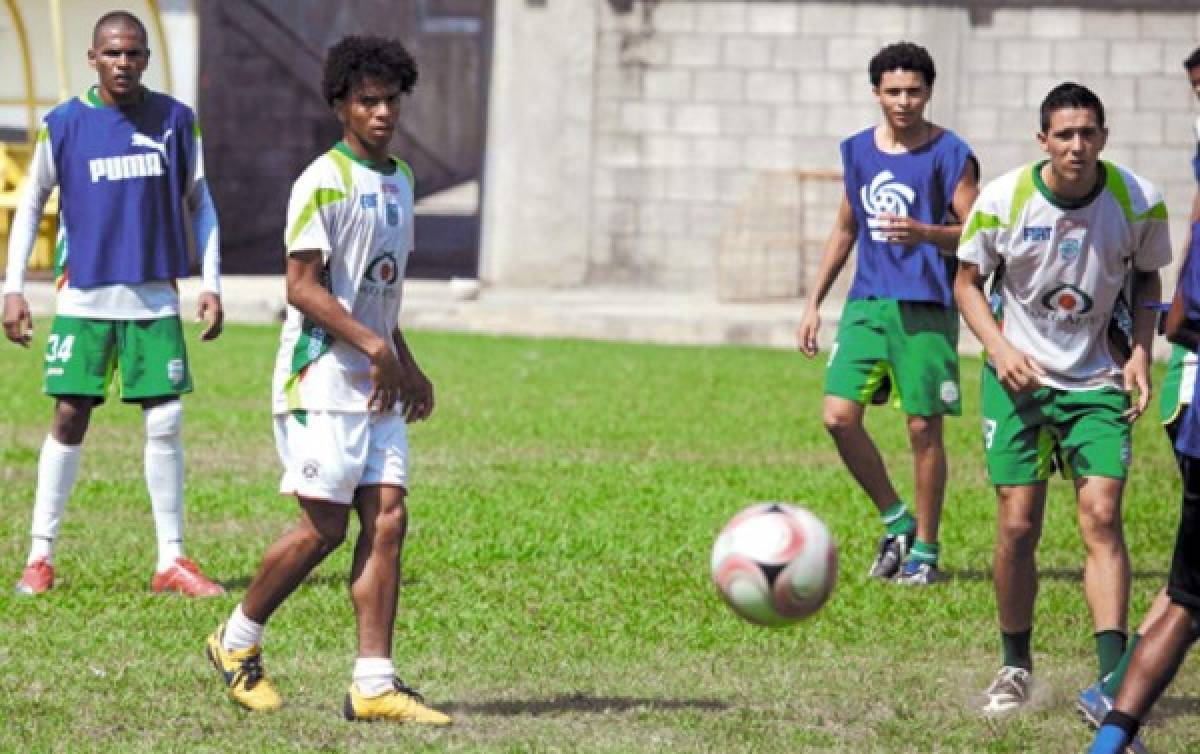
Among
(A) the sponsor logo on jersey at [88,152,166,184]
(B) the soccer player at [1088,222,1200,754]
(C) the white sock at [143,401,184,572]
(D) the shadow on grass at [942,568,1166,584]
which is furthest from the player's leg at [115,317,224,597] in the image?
(B) the soccer player at [1088,222,1200,754]

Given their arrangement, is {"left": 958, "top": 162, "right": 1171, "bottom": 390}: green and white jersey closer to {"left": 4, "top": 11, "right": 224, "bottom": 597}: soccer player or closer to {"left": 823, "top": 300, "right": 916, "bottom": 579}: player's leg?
{"left": 823, "top": 300, "right": 916, "bottom": 579}: player's leg

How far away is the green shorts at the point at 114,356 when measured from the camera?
966cm

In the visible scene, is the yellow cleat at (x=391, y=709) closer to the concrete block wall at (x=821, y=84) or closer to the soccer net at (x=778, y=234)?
the soccer net at (x=778, y=234)

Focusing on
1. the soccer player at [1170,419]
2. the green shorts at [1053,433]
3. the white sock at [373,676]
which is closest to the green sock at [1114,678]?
the soccer player at [1170,419]

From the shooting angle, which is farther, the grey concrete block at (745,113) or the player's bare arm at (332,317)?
the grey concrete block at (745,113)

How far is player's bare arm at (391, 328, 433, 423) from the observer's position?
7426mm

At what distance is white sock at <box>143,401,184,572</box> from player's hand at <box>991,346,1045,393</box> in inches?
138

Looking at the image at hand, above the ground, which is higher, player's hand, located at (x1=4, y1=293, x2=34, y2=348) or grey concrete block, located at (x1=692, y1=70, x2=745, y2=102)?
grey concrete block, located at (x1=692, y1=70, x2=745, y2=102)

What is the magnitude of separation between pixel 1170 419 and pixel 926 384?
78.5 inches

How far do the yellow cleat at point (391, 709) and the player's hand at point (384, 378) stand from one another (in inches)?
32.5

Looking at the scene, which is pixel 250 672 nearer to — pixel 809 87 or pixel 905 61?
pixel 905 61

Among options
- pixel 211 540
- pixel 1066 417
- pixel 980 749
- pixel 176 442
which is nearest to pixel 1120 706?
pixel 980 749

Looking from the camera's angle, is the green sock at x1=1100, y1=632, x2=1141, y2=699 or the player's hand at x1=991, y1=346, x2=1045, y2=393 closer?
the green sock at x1=1100, y1=632, x2=1141, y2=699

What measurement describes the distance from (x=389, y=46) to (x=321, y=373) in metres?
0.98
